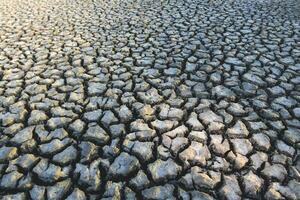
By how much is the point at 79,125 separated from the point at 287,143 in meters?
1.36

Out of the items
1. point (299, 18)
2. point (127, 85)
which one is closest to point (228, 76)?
point (127, 85)

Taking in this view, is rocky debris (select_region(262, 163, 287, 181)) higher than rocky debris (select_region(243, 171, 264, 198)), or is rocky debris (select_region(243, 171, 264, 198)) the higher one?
rocky debris (select_region(262, 163, 287, 181))

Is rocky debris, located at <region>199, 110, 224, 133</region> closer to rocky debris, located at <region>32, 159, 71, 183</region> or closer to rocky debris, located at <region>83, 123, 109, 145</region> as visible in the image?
rocky debris, located at <region>83, 123, 109, 145</region>

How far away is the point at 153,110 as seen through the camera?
2.35 m

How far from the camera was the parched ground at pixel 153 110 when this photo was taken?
1.76 meters

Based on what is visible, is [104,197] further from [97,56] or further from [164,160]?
[97,56]

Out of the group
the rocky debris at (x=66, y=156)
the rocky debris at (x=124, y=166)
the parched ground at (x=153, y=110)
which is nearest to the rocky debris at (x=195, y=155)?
the parched ground at (x=153, y=110)

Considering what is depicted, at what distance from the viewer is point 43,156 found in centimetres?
195

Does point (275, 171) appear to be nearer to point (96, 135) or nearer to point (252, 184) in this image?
point (252, 184)

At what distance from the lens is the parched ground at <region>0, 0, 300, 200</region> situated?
176 cm

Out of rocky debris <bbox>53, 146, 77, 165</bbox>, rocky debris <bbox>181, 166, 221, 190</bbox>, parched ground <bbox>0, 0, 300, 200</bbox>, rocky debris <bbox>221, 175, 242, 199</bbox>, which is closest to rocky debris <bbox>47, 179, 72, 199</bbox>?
parched ground <bbox>0, 0, 300, 200</bbox>

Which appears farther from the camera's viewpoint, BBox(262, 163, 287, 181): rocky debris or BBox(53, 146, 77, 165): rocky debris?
BBox(53, 146, 77, 165): rocky debris

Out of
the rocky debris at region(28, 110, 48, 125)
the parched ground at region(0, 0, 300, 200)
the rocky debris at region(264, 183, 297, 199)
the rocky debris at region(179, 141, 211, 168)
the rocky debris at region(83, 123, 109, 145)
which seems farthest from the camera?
the rocky debris at region(28, 110, 48, 125)

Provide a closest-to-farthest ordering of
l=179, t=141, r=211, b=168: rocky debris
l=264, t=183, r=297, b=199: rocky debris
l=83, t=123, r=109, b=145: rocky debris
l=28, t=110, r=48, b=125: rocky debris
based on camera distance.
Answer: l=264, t=183, r=297, b=199: rocky debris → l=179, t=141, r=211, b=168: rocky debris → l=83, t=123, r=109, b=145: rocky debris → l=28, t=110, r=48, b=125: rocky debris
